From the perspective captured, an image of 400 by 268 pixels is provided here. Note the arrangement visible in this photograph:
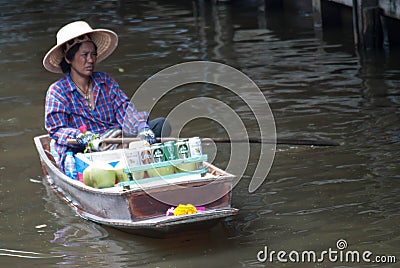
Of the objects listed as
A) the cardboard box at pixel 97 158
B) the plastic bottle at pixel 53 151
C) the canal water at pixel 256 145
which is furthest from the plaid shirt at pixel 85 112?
the canal water at pixel 256 145

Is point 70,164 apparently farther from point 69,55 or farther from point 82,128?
point 69,55

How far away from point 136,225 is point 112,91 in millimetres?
1564

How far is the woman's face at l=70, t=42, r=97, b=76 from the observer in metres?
6.25

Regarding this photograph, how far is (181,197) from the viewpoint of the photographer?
17.1ft

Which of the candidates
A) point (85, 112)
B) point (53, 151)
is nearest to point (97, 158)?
point (85, 112)

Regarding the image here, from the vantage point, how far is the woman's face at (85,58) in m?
6.25

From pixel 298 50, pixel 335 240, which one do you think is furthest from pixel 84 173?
pixel 298 50

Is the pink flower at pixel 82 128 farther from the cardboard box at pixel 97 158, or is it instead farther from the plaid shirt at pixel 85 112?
the cardboard box at pixel 97 158

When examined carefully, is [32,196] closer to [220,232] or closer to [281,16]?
[220,232]

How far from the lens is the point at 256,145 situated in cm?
753

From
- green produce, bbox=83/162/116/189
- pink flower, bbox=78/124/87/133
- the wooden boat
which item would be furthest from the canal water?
pink flower, bbox=78/124/87/133

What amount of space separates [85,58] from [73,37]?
0.18 meters

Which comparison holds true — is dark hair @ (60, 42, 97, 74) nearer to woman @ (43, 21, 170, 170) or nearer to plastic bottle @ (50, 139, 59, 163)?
woman @ (43, 21, 170, 170)

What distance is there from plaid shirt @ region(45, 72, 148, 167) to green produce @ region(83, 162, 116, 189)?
599 mm
